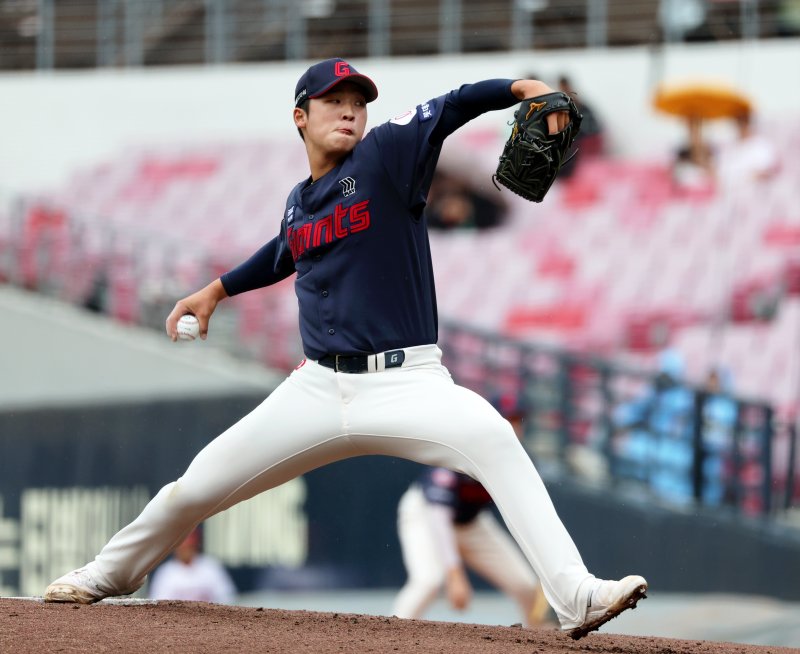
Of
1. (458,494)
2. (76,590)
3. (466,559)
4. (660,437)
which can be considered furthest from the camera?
(660,437)

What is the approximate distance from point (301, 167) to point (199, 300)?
20.1 ft

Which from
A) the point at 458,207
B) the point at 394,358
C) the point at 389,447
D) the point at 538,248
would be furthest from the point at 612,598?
the point at 458,207

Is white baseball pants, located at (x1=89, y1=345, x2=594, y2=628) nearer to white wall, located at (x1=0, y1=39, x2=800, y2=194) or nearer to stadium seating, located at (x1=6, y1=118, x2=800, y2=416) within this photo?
stadium seating, located at (x1=6, y1=118, x2=800, y2=416)

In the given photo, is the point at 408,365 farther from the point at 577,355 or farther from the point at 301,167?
the point at 301,167

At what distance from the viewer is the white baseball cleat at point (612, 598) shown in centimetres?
279

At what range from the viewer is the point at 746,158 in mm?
8812

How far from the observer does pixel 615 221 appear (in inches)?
351

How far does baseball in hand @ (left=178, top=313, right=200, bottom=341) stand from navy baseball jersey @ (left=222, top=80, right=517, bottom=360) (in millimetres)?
436

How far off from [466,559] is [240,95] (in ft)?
16.9

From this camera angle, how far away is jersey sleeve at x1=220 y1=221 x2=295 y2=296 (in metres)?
3.47

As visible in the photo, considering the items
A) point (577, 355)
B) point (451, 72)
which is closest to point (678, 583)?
point (577, 355)

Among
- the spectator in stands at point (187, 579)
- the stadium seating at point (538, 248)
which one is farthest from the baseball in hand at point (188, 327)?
the stadium seating at point (538, 248)

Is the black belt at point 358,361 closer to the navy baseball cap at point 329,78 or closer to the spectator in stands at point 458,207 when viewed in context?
the navy baseball cap at point 329,78

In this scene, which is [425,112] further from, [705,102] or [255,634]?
[705,102]
